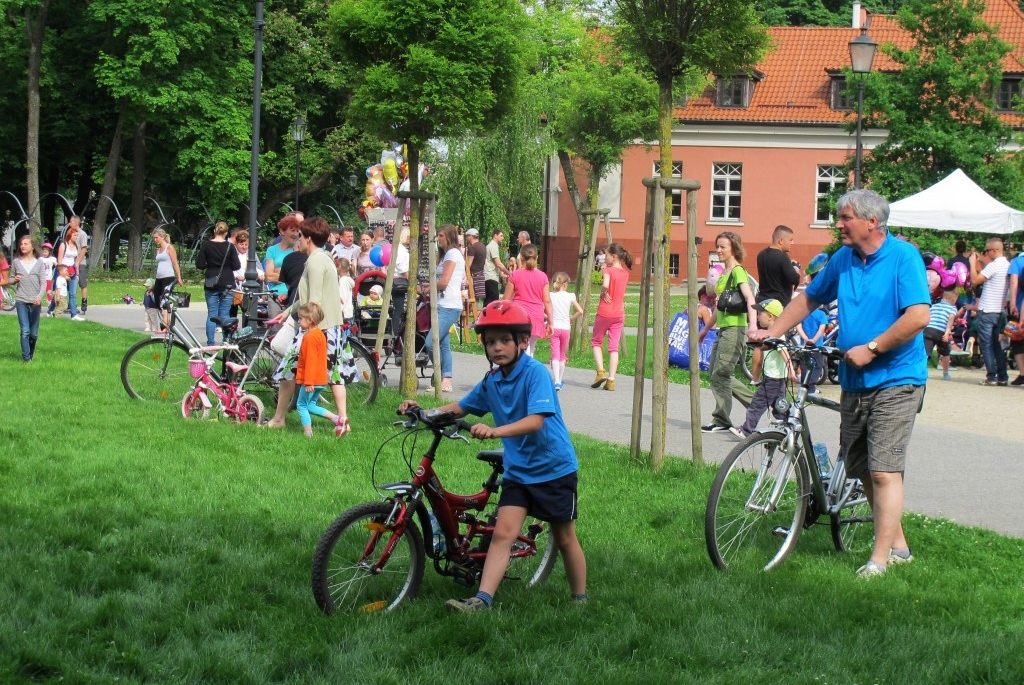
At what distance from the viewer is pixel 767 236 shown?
55562 mm

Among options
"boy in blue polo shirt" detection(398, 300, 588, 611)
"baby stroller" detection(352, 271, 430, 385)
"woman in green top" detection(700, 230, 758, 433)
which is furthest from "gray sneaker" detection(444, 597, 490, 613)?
"baby stroller" detection(352, 271, 430, 385)

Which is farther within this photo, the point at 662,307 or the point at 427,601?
the point at 662,307

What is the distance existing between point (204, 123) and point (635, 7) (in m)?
34.8

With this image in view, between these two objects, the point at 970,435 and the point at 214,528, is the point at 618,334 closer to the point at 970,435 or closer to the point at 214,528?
the point at 970,435

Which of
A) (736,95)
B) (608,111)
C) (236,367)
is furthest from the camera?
(736,95)

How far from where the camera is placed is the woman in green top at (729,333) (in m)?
12.3

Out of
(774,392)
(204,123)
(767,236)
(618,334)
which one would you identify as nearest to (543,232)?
(767,236)

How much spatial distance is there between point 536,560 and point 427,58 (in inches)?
280

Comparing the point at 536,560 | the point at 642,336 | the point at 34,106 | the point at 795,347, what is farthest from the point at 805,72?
the point at 536,560

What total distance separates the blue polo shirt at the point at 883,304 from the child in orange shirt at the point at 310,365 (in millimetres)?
5363

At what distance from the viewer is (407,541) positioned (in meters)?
5.96

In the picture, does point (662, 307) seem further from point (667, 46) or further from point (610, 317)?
point (610, 317)

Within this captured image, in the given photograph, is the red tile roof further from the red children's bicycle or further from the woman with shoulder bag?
the red children's bicycle

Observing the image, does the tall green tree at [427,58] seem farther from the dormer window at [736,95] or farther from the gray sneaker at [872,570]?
the dormer window at [736,95]
